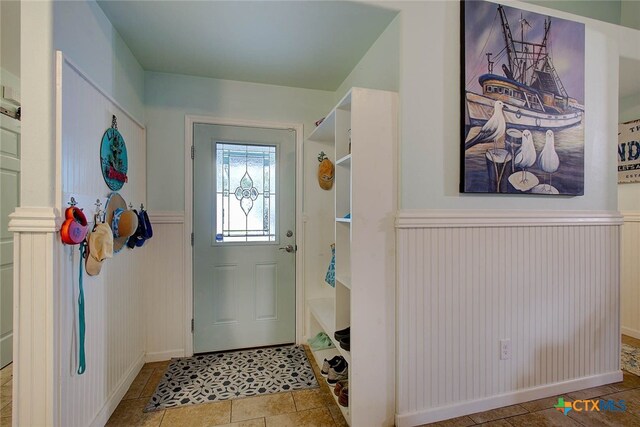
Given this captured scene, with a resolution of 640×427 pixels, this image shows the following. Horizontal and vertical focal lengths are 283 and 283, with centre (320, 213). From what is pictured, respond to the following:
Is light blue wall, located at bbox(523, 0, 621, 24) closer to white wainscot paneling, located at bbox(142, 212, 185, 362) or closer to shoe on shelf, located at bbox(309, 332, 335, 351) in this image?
shoe on shelf, located at bbox(309, 332, 335, 351)

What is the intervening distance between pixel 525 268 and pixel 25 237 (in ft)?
8.37

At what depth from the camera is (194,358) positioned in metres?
2.31

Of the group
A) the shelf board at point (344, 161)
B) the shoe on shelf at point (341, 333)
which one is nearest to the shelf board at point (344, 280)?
the shoe on shelf at point (341, 333)

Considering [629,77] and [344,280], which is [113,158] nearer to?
[344,280]

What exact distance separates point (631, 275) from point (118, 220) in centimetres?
437

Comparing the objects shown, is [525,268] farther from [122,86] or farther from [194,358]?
[122,86]

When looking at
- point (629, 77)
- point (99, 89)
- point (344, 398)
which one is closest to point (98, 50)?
point (99, 89)

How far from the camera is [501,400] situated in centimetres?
172

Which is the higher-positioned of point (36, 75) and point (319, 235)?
point (36, 75)

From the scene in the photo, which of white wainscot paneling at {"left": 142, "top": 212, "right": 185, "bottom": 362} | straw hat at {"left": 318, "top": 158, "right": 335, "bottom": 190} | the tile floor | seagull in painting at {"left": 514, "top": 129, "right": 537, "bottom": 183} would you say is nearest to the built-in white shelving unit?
the tile floor

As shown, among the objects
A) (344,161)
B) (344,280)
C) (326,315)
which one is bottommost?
(326,315)

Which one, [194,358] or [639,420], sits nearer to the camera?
[639,420]

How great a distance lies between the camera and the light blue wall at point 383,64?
1.61 meters

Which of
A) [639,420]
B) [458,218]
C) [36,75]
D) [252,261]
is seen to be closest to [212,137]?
[252,261]
